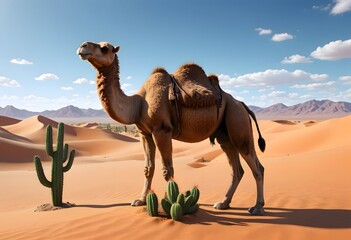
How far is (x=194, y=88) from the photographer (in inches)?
210

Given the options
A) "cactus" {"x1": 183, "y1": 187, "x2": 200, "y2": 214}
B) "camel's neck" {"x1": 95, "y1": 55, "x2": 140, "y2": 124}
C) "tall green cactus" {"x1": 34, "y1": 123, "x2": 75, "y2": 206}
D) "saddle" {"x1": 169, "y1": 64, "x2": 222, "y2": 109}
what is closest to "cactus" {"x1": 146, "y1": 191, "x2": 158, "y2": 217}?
"cactus" {"x1": 183, "y1": 187, "x2": 200, "y2": 214}

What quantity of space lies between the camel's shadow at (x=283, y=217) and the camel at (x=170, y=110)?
0.93 ft

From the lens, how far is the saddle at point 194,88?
5137 millimetres

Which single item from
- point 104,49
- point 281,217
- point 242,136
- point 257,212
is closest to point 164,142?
point 242,136

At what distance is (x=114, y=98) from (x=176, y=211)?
208 centimetres

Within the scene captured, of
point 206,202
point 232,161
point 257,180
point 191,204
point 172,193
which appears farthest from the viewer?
point 206,202

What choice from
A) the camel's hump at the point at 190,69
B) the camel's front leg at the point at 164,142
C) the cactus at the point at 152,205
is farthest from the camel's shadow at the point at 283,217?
the camel's hump at the point at 190,69

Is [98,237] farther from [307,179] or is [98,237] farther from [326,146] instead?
[326,146]

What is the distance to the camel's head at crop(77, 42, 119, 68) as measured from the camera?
181 inches

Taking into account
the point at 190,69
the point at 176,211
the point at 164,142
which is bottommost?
the point at 176,211

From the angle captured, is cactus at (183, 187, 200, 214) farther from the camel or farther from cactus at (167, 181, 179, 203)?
the camel

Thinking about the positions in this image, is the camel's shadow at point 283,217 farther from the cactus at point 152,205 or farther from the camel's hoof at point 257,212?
the cactus at point 152,205

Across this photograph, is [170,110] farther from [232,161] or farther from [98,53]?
[232,161]

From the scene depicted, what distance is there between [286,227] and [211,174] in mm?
7401
